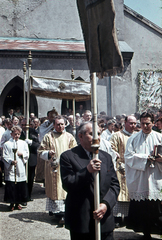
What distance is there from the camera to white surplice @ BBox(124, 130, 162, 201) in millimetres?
5520

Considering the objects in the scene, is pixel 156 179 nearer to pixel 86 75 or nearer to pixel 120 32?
pixel 86 75

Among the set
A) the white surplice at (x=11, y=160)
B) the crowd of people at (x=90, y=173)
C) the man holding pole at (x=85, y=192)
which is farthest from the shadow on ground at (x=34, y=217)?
the man holding pole at (x=85, y=192)

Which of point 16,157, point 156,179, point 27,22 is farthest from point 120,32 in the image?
point 156,179

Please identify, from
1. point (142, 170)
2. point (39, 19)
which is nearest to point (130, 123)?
point (142, 170)

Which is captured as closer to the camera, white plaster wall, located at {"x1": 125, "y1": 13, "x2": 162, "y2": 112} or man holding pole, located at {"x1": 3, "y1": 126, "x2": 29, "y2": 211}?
man holding pole, located at {"x1": 3, "y1": 126, "x2": 29, "y2": 211}

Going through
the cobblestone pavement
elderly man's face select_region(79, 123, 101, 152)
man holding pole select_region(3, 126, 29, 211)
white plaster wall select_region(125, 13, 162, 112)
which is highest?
white plaster wall select_region(125, 13, 162, 112)

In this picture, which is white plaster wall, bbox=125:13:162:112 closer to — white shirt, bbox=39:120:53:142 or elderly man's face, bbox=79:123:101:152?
white shirt, bbox=39:120:53:142

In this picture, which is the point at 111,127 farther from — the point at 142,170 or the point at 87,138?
the point at 87,138

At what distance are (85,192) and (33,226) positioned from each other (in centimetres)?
325

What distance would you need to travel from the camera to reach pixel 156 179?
5.57m

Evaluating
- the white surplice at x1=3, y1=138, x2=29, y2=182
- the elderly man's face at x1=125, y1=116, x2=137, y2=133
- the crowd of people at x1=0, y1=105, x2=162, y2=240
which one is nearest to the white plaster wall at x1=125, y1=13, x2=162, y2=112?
the crowd of people at x1=0, y1=105, x2=162, y2=240

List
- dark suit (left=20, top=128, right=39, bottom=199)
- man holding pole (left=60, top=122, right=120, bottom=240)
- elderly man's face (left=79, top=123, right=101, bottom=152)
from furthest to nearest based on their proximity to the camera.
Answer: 1. dark suit (left=20, top=128, right=39, bottom=199)
2. elderly man's face (left=79, top=123, right=101, bottom=152)
3. man holding pole (left=60, top=122, right=120, bottom=240)

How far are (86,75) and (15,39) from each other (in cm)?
509

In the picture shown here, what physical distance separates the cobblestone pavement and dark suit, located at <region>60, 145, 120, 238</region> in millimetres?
2310
